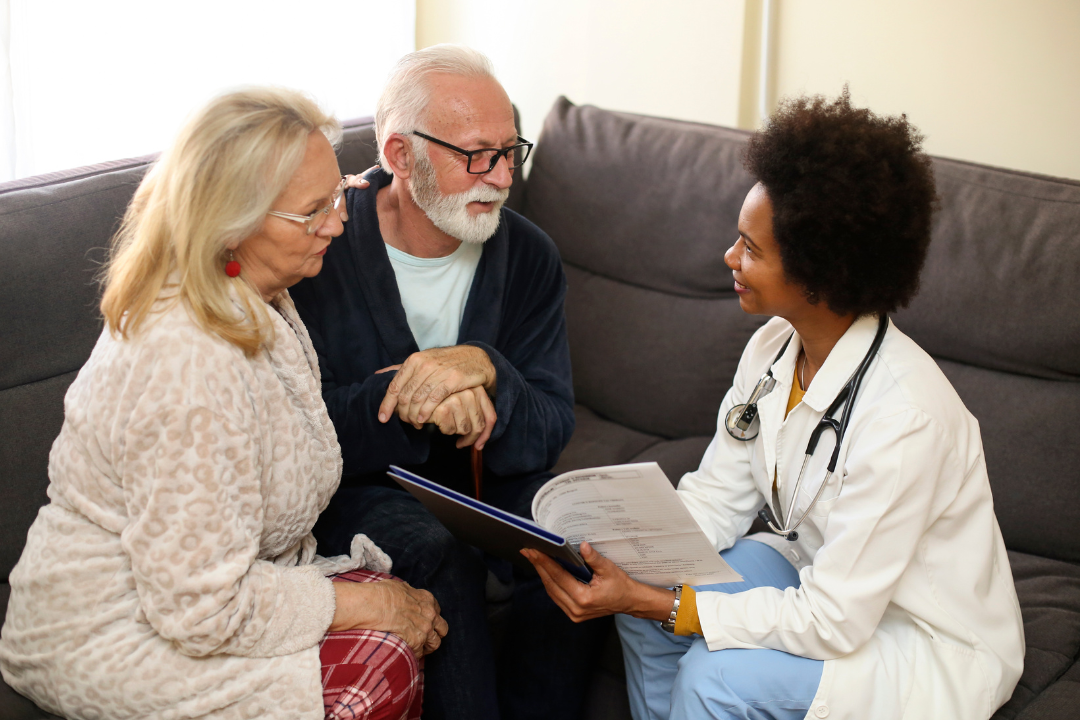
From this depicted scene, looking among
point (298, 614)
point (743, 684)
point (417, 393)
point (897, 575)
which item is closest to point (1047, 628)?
point (897, 575)

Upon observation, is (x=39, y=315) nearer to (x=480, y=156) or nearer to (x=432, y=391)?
(x=432, y=391)

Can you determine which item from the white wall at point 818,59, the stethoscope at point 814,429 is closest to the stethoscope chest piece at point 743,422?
the stethoscope at point 814,429

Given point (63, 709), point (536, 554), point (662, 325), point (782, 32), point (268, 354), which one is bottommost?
point (63, 709)

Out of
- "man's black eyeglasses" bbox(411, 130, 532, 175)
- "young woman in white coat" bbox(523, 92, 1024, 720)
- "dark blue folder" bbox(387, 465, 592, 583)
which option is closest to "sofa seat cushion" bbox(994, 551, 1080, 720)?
"young woman in white coat" bbox(523, 92, 1024, 720)

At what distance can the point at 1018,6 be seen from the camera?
2205 millimetres

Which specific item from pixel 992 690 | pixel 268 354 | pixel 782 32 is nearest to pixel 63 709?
pixel 268 354

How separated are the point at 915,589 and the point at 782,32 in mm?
1819

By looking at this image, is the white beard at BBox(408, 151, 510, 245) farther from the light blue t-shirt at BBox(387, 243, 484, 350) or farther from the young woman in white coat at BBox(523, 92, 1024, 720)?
the young woman in white coat at BBox(523, 92, 1024, 720)

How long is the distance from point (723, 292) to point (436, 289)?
31.7 inches

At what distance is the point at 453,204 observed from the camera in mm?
1661

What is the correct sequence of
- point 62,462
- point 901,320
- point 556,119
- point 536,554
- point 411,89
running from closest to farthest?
point 62,462 < point 536,554 < point 411,89 < point 901,320 < point 556,119

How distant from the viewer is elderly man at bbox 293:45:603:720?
1.56 m

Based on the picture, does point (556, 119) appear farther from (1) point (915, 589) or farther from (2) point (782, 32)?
(1) point (915, 589)

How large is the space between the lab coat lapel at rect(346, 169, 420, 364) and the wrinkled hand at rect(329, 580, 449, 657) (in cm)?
51
